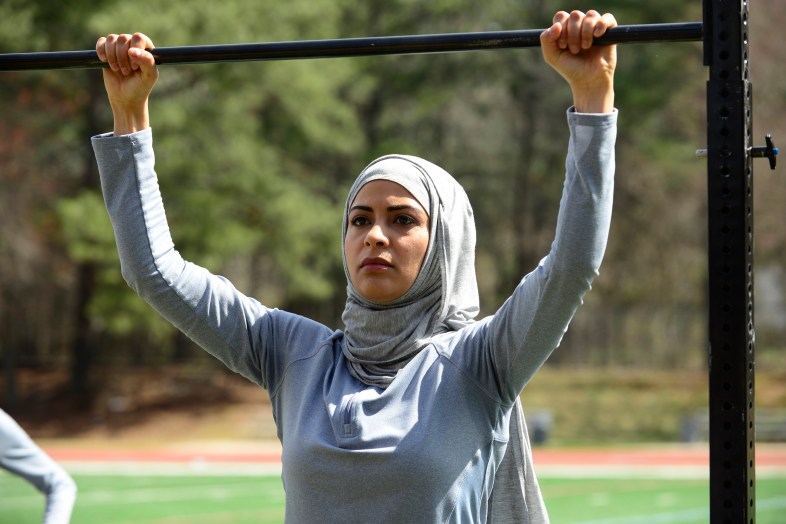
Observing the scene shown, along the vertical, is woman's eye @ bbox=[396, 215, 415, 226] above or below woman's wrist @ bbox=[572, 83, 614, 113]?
below

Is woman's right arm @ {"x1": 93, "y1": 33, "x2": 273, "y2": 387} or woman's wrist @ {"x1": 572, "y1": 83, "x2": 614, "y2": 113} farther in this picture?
woman's right arm @ {"x1": 93, "y1": 33, "x2": 273, "y2": 387}

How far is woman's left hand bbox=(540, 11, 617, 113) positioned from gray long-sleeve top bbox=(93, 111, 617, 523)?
0.05 metres

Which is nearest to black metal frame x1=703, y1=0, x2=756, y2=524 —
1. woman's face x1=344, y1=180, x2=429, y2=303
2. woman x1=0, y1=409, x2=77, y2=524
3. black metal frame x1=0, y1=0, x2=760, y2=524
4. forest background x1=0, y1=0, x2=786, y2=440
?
black metal frame x1=0, y1=0, x2=760, y2=524

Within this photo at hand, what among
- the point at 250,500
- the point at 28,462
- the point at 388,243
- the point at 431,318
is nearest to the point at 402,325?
the point at 431,318

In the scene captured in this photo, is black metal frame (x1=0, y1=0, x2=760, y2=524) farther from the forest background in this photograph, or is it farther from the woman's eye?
the forest background

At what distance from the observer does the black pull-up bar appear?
2426 millimetres

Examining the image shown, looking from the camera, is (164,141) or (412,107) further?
(412,107)

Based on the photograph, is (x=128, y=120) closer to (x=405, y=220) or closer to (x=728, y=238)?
(x=405, y=220)

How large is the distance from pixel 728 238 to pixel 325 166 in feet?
76.1

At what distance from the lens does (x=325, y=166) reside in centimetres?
2544

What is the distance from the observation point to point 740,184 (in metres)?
2.43

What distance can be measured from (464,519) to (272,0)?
19725 mm

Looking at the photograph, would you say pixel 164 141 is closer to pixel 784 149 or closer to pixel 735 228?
pixel 784 149

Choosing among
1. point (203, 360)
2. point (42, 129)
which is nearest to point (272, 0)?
point (42, 129)
